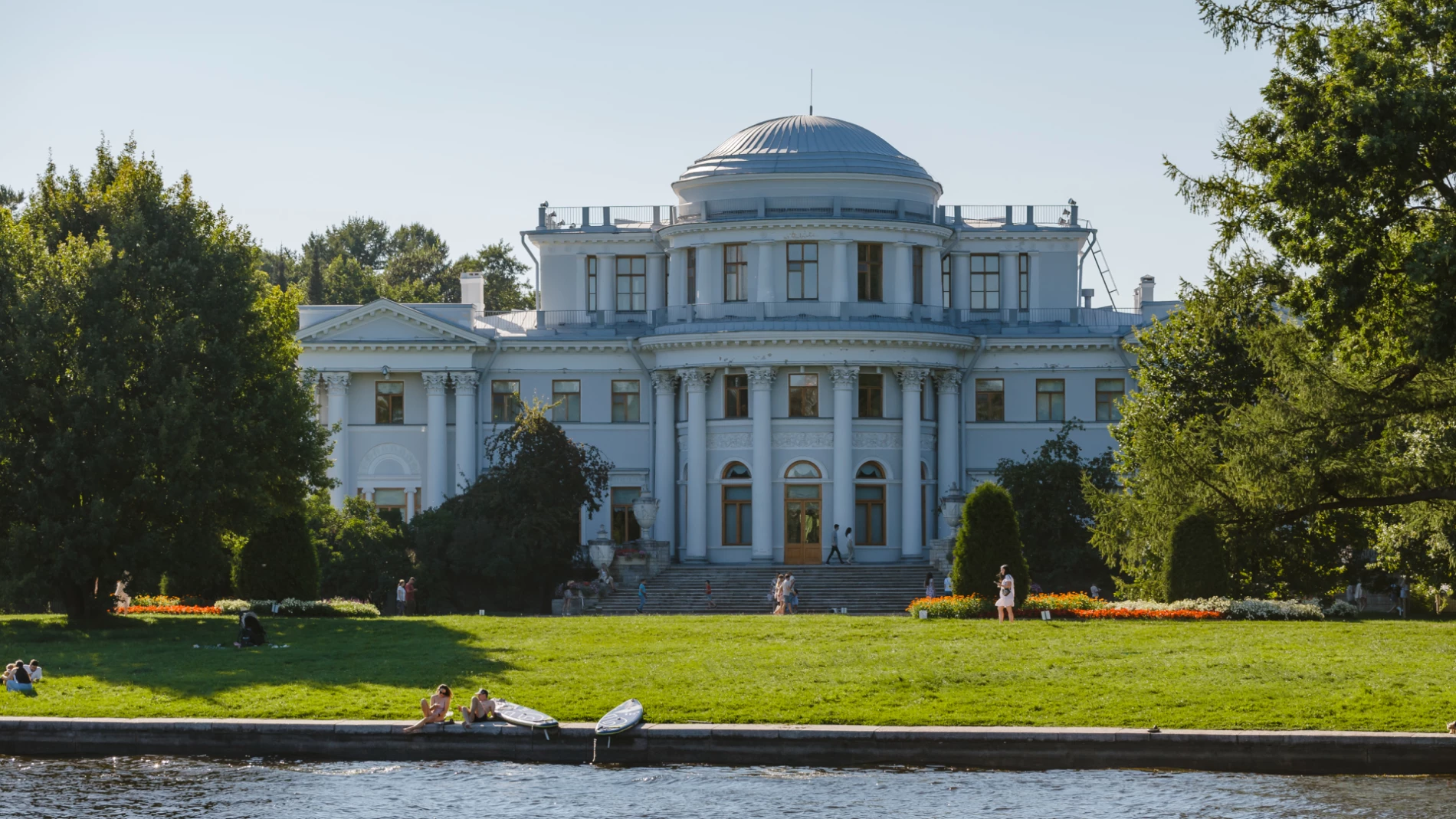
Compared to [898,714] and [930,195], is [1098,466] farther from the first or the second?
[898,714]

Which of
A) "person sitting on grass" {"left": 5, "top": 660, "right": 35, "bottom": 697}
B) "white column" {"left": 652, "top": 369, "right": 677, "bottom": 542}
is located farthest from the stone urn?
"person sitting on grass" {"left": 5, "top": 660, "right": 35, "bottom": 697}

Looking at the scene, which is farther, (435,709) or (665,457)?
(665,457)

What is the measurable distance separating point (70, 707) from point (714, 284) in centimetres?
3826

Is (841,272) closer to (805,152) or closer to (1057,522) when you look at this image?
(805,152)

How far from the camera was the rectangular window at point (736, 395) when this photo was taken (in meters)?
61.0

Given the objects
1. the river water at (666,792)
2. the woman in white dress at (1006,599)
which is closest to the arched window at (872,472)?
the woman in white dress at (1006,599)

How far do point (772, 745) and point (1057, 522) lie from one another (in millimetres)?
32501

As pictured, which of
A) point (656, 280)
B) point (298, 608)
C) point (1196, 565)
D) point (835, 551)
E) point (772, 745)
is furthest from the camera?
point (656, 280)

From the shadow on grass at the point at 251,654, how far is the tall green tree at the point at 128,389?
1.43m

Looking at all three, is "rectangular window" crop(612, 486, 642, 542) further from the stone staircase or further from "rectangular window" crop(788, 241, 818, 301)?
"rectangular window" crop(788, 241, 818, 301)

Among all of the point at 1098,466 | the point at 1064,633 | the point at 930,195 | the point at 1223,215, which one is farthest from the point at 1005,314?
the point at 1223,215

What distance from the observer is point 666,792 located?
69.4 ft

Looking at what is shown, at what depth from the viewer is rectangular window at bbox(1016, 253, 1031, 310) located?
66188mm

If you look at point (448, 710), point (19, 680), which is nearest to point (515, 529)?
point (19, 680)
